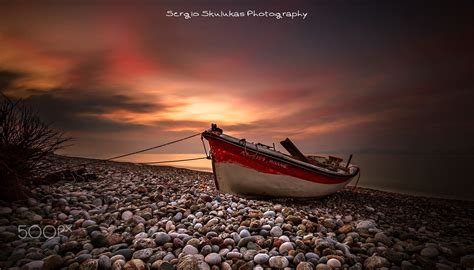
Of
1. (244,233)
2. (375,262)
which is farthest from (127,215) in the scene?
(375,262)

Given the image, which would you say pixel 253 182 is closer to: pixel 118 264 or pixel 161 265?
pixel 161 265

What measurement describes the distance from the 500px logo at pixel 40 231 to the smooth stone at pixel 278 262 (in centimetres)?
321

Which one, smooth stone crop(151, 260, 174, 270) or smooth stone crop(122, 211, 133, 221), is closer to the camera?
smooth stone crop(151, 260, 174, 270)

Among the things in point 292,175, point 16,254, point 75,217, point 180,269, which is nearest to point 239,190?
point 292,175

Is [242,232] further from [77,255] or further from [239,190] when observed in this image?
[239,190]

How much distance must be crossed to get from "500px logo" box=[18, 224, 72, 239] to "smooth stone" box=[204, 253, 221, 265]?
2.41m

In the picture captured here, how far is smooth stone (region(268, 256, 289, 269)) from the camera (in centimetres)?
323

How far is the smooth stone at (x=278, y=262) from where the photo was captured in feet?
10.6

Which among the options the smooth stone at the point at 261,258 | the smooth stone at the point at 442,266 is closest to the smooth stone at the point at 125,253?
the smooth stone at the point at 261,258

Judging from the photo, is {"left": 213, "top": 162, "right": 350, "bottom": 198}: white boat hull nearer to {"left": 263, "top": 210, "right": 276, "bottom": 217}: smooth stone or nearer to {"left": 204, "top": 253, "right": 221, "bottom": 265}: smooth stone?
{"left": 263, "top": 210, "right": 276, "bottom": 217}: smooth stone

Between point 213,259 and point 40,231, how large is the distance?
286cm

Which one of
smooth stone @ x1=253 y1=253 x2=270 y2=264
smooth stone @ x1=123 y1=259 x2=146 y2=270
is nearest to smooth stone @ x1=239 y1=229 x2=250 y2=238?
smooth stone @ x1=253 y1=253 x2=270 y2=264

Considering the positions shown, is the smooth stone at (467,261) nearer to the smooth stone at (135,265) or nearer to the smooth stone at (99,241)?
the smooth stone at (135,265)

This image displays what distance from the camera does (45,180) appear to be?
6.79 m
